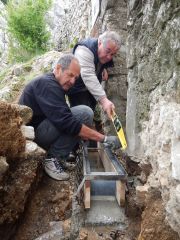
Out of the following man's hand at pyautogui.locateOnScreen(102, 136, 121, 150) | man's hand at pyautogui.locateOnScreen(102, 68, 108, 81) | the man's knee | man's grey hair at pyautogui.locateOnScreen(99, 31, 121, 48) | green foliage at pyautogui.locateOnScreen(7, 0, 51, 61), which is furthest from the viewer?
green foliage at pyautogui.locateOnScreen(7, 0, 51, 61)

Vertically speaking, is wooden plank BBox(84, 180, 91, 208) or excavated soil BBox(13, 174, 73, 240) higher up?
wooden plank BBox(84, 180, 91, 208)

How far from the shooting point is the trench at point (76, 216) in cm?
225

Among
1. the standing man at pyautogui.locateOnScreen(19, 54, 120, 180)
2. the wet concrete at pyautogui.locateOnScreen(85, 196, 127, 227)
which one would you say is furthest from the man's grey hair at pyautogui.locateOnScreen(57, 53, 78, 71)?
the wet concrete at pyautogui.locateOnScreen(85, 196, 127, 227)

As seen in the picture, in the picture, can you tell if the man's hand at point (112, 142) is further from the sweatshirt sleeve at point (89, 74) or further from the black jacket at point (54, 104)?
the sweatshirt sleeve at point (89, 74)

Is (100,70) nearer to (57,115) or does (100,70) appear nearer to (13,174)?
(57,115)

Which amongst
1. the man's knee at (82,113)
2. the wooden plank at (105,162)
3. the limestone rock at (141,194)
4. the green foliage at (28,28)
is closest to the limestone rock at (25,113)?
the man's knee at (82,113)

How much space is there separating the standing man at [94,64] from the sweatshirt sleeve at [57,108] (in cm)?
51

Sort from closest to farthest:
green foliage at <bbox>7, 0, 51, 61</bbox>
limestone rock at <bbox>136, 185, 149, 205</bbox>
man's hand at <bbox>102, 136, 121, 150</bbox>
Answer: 1. limestone rock at <bbox>136, 185, 149, 205</bbox>
2. man's hand at <bbox>102, 136, 121, 150</bbox>
3. green foliage at <bbox>7, 0, 51, 61</bbox>

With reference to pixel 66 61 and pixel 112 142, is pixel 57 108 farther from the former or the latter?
pixel 112 142

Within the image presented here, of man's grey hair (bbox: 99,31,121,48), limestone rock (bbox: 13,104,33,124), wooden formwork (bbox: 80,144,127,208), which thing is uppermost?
man's grey hair (bbox: 99,31,121,48)

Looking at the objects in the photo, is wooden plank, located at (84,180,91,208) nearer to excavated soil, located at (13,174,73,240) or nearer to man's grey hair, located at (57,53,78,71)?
excavated soil, located at (13,174,73,240)

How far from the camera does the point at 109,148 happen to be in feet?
9.70

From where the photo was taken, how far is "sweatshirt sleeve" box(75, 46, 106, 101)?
3316mm

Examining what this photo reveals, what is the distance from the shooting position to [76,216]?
2393mm
